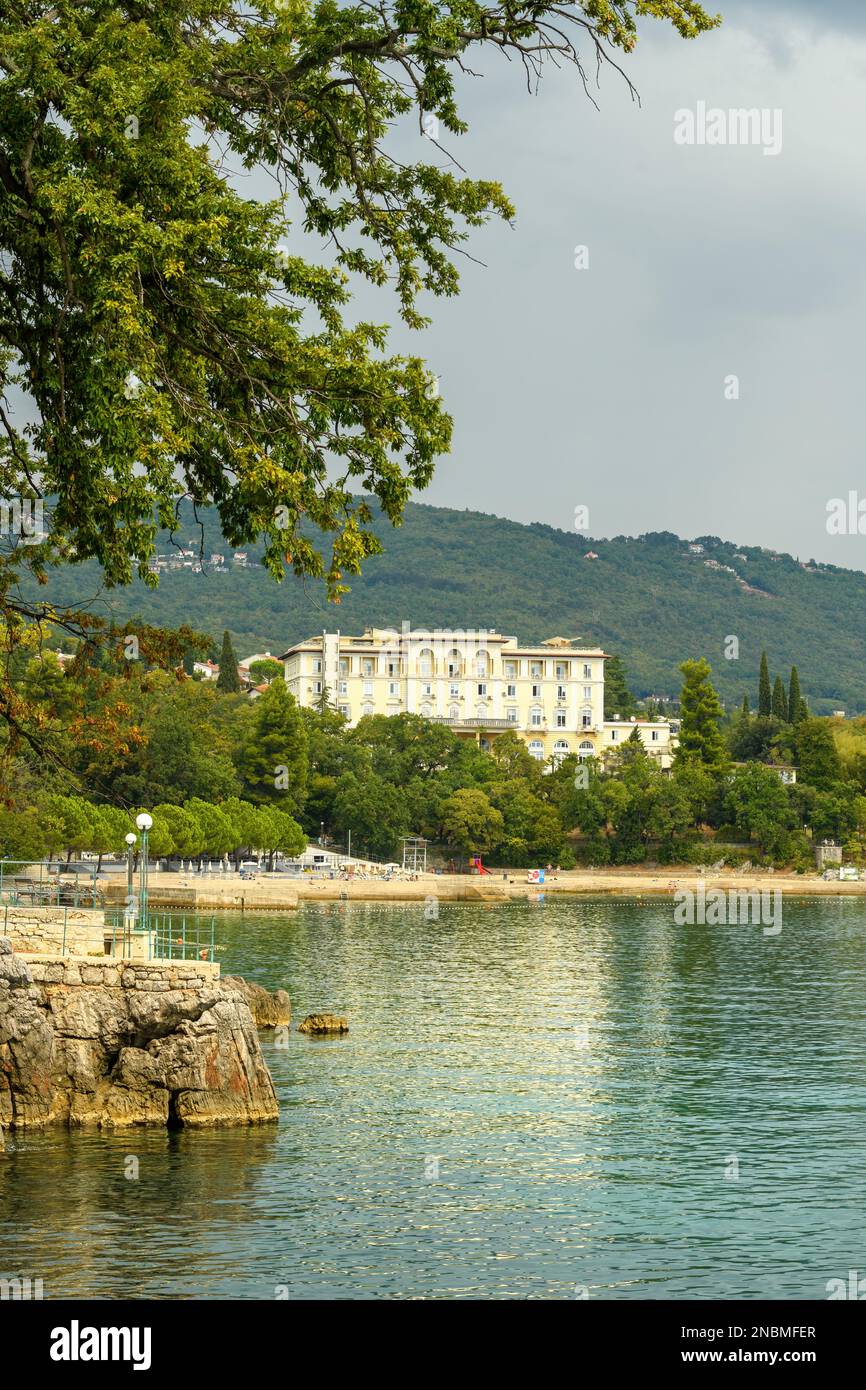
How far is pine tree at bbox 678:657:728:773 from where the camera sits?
466 feet

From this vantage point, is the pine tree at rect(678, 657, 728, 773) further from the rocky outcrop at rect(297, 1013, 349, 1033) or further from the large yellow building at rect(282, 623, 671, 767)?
the rocky outcrop at rect(297, 1013, 349, 1033)

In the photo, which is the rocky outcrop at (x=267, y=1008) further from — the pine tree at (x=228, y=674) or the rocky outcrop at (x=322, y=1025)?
the pine tree at (x=228, y=674)

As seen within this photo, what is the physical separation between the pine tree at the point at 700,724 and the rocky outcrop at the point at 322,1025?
103 meters

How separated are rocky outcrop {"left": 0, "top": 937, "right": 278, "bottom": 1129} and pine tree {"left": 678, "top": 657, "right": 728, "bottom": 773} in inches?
4636

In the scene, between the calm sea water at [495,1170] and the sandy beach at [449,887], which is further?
the sandy beach at [449,887]

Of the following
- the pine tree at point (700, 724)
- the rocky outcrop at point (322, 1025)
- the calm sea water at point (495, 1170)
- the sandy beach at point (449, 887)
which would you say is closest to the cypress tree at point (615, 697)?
the pine tree at point (700, 724)

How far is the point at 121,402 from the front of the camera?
14289mm

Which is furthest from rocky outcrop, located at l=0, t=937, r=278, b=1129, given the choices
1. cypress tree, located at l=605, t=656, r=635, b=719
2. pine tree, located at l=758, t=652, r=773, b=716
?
cypress tree, located at l=605, t=656, r=635, b=719

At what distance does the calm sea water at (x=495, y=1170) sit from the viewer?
749 inches

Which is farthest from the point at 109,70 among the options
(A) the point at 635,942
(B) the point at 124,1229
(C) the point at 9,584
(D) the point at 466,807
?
(D) the point at 466,807

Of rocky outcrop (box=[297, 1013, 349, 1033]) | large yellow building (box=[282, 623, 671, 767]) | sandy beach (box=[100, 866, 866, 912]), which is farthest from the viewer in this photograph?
large yellow building (box=[282, 623, 671, 767])

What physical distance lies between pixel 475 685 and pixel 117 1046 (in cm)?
15293

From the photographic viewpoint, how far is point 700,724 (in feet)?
472

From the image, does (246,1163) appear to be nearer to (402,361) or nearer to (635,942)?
(402,361)
